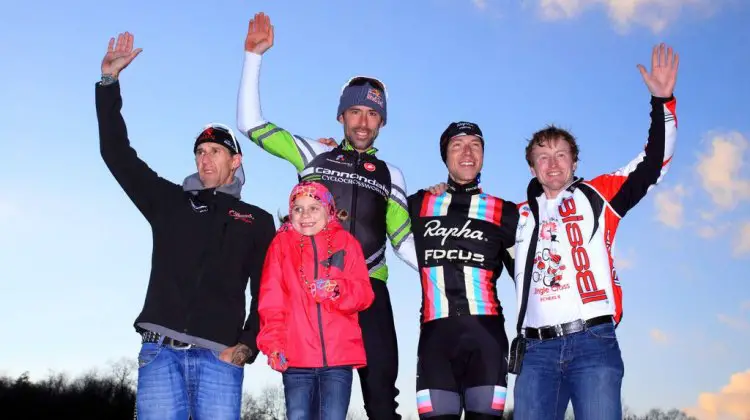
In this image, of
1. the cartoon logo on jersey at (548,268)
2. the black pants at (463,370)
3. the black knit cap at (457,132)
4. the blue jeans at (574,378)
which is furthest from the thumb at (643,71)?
the black pants at (463,370)

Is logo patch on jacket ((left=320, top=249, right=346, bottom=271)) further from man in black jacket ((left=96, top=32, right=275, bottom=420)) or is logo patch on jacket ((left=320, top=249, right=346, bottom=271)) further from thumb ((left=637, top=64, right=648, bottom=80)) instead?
thumb ((left=637, top=64, right=648, bottom=80))

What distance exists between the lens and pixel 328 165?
7.87 metres

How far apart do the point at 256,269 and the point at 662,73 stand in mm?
4436

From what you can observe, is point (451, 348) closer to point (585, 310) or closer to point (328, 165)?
point (585, 310)

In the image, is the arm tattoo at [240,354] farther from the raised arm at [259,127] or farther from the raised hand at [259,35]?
the raised hand at [259,35]

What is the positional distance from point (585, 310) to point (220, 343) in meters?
3.19

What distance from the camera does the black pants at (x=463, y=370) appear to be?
6848 mm

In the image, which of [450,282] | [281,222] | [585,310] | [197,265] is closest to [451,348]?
[450,282]

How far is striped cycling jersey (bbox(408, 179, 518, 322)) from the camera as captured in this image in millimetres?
7230

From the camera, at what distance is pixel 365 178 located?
775 cm

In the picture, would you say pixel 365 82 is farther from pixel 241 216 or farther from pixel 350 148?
pixel 241 216

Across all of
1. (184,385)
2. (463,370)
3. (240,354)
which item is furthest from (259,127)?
(463,370)

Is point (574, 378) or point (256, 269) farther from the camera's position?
point (256, 269)

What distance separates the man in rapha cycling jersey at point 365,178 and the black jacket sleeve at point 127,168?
1522 millimetres
